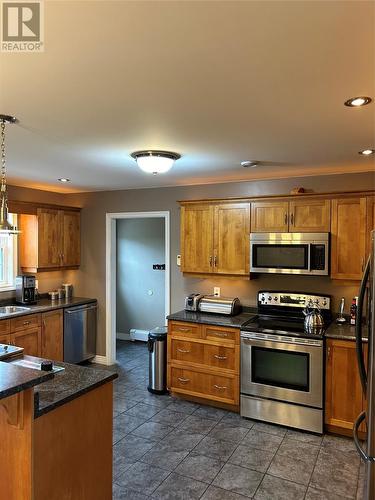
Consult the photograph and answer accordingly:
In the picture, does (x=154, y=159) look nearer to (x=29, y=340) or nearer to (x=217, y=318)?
(x=217, y=318)

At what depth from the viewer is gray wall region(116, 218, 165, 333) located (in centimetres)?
634

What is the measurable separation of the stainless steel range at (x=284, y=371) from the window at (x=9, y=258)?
3.13 meters

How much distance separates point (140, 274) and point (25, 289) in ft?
7.06

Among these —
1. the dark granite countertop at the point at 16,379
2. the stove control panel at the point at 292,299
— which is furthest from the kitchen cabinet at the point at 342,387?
the dark granite countertop at the point at 16,379

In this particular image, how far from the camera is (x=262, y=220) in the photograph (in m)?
3.99

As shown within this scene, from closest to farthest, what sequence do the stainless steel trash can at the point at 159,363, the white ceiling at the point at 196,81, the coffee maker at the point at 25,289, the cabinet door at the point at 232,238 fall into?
the white ceiling at the point at 196,81 → the cabinet door at the point at 232,238 → the stainless steel trash can at the point at 159,363 → the coffee maker at the point at 25,289

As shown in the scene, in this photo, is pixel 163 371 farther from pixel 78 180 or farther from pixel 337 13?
pixel 337 13

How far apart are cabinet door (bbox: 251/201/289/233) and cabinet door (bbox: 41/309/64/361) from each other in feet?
8.89

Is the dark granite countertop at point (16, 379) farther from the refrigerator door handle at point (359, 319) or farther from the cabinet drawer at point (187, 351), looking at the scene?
the cabinet drawer at point (187, 351)

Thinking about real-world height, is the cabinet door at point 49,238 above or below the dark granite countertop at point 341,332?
above

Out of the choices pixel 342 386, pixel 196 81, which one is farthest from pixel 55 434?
pixel 342 386

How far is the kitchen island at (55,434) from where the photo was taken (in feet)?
5.58

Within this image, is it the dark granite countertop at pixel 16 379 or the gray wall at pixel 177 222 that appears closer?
the dark granite countertop at pixel 16 379

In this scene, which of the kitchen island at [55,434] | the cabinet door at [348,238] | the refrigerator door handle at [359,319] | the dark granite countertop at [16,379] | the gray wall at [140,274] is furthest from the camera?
the gray wall at [140,274]
